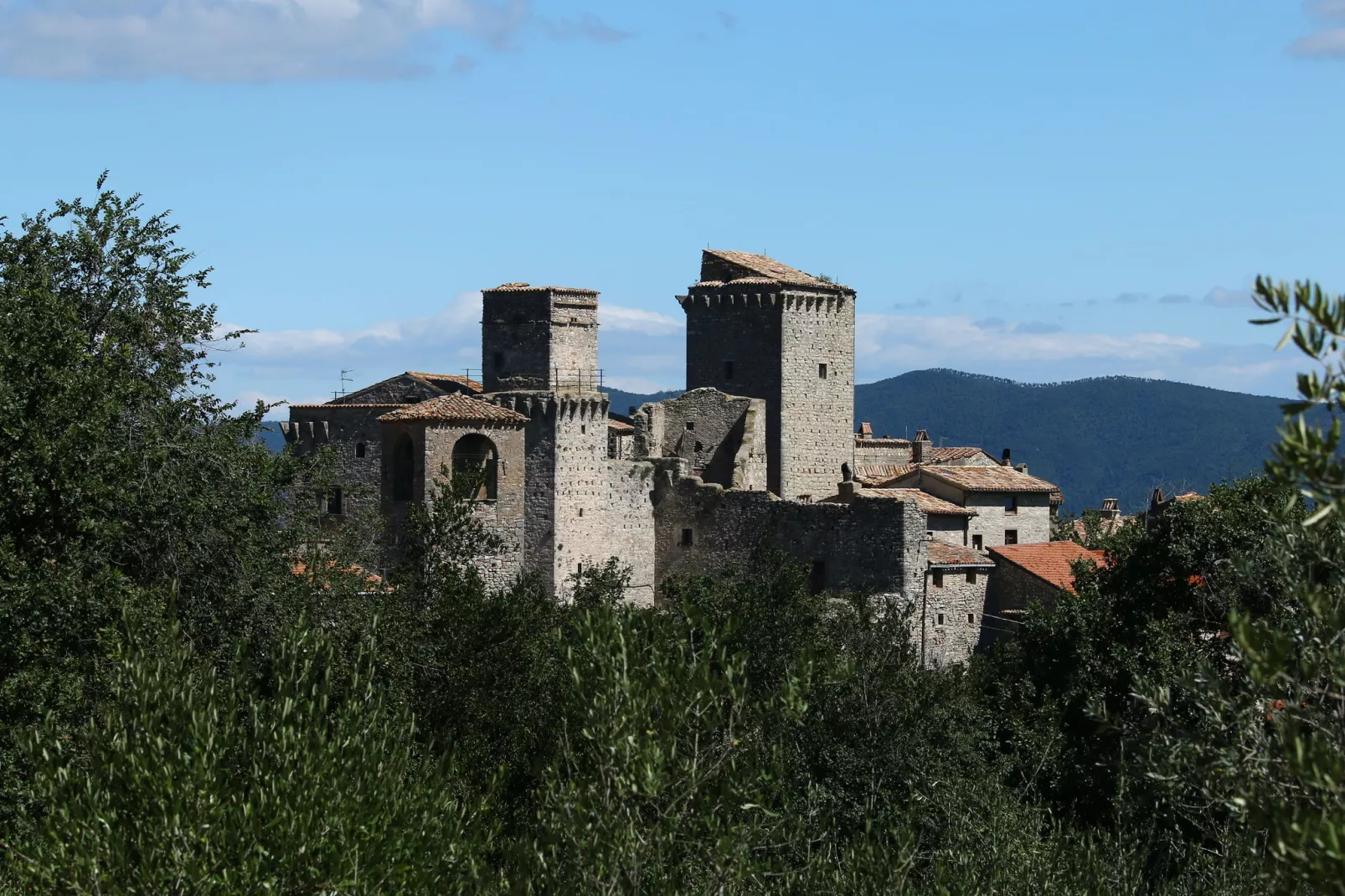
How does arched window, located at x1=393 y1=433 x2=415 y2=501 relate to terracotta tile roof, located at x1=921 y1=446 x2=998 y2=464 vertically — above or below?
below

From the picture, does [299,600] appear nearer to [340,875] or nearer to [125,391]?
[125,391]

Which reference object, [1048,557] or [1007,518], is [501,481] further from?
[1007,518]

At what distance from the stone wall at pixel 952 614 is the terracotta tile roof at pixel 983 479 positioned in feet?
16.7

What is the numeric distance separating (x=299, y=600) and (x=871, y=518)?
2019cm

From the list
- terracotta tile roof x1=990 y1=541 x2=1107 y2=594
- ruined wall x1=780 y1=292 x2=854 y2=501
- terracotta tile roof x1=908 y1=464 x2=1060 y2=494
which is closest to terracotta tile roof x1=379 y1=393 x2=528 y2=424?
ruined wall x1=780 y1=292 x2=854 y2=501

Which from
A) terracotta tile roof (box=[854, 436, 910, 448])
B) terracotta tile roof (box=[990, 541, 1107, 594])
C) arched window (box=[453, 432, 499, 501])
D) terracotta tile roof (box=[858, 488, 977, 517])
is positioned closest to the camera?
arched window (box=[453, 432, 499, 501])

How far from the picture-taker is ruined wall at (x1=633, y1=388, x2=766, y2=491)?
4866 cm

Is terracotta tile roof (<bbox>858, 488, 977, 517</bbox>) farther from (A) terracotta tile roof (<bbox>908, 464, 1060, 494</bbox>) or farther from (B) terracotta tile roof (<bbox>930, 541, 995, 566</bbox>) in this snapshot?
(B) terracotta tile roof (<bbox>930, 541, 995, 566</bbox>)

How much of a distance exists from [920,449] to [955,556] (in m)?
15.9

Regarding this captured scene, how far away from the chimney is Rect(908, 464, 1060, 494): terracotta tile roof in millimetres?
7254

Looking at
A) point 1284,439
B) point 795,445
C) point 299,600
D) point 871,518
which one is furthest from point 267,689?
point 795,445

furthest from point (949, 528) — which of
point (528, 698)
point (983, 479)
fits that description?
point (528, 698)

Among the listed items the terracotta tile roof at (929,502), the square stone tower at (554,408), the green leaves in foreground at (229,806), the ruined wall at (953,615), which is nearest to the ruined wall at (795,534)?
the ruined wall at (953,615)

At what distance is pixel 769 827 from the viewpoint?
18.9 meters
